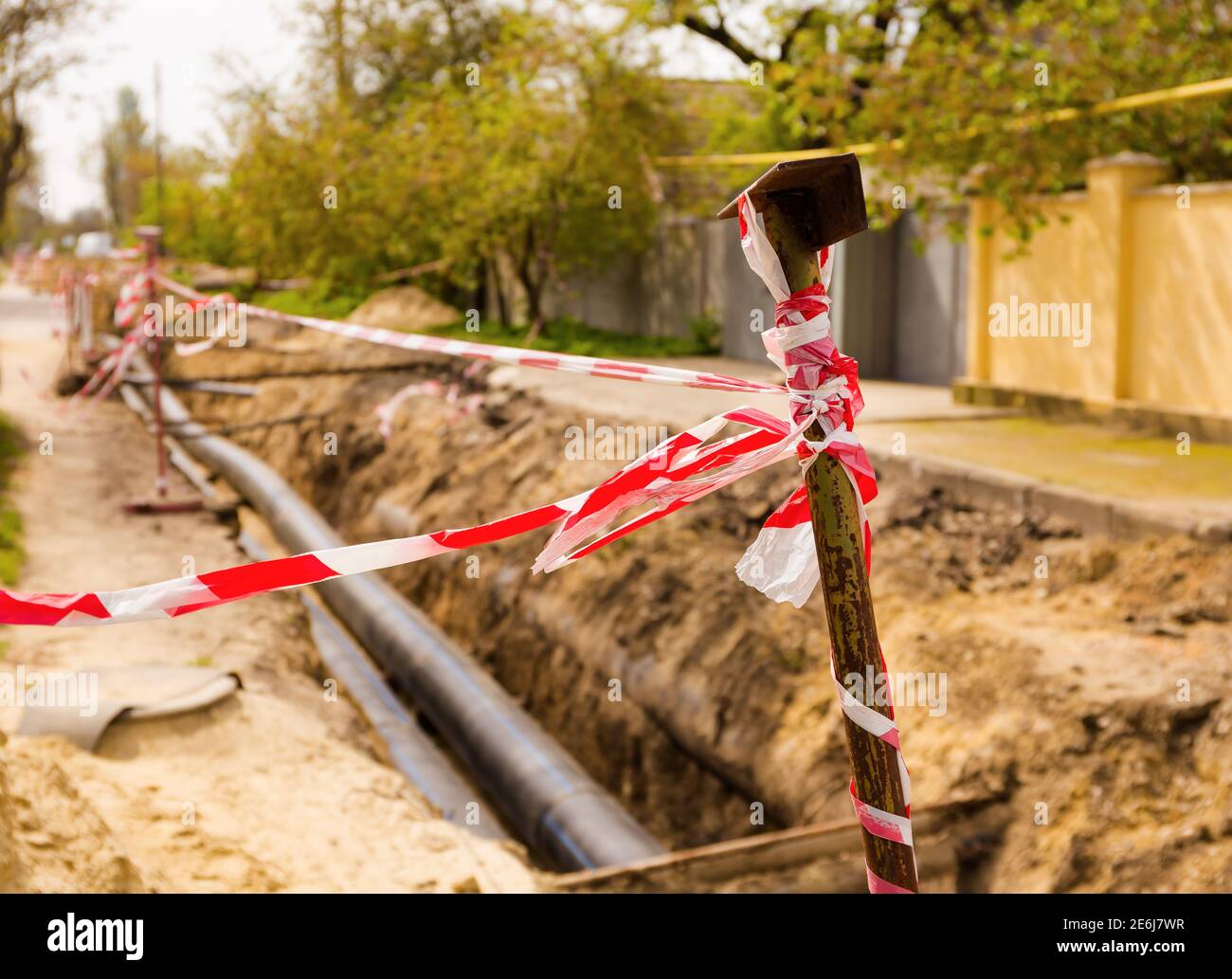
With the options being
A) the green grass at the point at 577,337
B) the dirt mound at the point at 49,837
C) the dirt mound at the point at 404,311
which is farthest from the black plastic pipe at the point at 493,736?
the dirt mound at the point at 404,311

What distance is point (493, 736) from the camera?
24.2ft

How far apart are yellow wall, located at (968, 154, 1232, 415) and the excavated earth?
2881mm

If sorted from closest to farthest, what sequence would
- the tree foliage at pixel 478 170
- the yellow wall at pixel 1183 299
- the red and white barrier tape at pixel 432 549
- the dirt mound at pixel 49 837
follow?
the red and white barrier tape at pixel 432 549 < the dirt mound at pixel 49 837 < the yellow wall at pixel 1183 299 < the tree foliage at pixel 478 170

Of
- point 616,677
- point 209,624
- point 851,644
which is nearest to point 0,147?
point 209,624

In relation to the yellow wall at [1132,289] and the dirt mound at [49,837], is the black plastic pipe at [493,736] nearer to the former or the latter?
the dirt mound at [49,837]

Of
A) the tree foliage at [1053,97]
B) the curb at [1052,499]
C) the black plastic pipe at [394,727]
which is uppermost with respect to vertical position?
the tree foliage at [1053,97]

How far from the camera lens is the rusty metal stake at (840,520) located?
69.7 inches

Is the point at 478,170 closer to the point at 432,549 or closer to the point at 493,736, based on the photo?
the point at 493,736

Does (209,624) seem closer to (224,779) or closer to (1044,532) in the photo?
(224,779)

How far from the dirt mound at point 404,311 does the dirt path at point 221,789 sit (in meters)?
11.6
